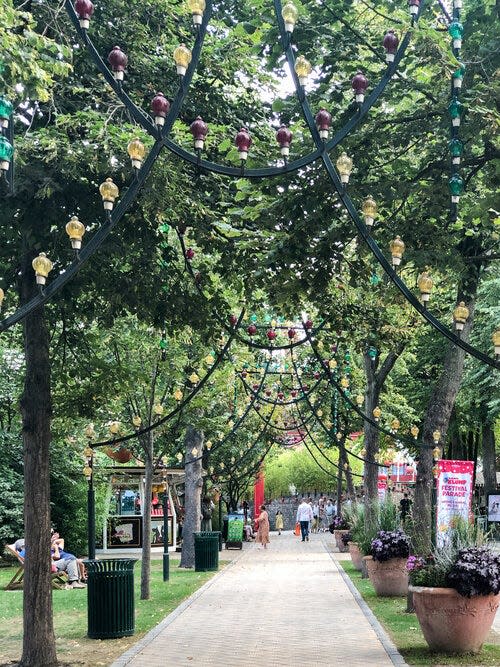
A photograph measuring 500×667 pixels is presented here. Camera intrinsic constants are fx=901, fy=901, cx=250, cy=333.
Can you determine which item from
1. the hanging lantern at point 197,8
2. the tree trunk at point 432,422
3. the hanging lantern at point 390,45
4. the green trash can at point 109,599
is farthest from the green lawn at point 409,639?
the hanging lantern at point 197,8

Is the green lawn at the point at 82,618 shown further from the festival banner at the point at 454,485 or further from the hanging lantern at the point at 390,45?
the hanging lantern at the point at 390,45

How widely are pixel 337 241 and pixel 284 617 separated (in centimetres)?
673

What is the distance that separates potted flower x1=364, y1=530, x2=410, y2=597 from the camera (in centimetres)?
1481

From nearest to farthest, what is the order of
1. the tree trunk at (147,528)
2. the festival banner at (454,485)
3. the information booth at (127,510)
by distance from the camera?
the festival banner at (454,485) < the tree trunk at (147,528) < the information booth at (127,510)

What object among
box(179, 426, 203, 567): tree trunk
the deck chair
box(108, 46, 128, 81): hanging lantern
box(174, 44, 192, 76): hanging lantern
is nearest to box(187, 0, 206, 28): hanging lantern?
box(174, 44, 192, 76): hanging lantern

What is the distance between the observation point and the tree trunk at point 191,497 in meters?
23.6

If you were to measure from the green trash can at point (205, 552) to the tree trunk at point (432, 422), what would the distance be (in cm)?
973

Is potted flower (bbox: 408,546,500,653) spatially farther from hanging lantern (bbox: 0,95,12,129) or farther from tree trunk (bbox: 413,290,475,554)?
hanging lantern (bbox: 0,95,12,129)

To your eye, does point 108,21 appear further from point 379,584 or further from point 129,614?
point 379,584

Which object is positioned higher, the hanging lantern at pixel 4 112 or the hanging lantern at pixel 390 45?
the hanging lantern at pixel 390 45

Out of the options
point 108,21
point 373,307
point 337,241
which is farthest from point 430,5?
point 373,307

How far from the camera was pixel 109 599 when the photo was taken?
1134 centimetres

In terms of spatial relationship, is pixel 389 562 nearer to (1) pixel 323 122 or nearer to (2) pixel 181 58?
(1) pixel 323 122

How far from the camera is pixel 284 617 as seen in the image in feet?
44.2
